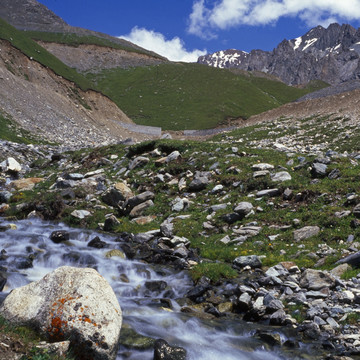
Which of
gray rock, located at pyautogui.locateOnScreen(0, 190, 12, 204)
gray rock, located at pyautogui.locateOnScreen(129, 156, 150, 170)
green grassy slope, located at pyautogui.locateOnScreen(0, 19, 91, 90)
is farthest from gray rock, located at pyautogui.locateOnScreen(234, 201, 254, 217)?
green grassy slope, located at pyautogui.locateOnScreen(0, 19, 91, 90)

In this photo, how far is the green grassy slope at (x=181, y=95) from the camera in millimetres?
106500

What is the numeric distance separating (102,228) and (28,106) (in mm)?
42865

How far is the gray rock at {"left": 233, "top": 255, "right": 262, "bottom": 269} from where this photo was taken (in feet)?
40.8

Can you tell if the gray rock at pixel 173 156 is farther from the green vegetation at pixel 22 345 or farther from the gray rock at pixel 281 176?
the green vegetation at pixel 22 345

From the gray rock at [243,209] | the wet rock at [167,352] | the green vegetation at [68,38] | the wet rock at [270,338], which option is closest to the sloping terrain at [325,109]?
the gray rock at [243,209]

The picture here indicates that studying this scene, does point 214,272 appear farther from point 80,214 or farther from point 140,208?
point 80,214

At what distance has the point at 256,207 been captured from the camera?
16609 mm

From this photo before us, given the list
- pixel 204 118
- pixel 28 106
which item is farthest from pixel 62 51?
pixel 28 106

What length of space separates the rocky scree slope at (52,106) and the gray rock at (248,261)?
36.3 meters

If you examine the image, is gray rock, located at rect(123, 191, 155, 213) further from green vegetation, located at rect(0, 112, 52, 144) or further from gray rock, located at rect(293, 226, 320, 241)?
green vegetation, located at rect(0, 112, 52, 144)

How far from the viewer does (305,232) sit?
13938 mm

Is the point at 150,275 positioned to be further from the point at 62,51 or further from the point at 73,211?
the point at 62,51

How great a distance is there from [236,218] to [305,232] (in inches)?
128

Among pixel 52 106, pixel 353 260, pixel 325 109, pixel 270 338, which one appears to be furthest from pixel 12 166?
pixel 325 109
